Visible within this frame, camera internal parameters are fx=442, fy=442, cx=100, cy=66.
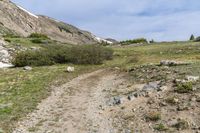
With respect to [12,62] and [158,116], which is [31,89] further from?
[12,62]

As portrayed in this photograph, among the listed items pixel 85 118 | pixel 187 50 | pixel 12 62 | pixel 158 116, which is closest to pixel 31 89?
pixel 85 118

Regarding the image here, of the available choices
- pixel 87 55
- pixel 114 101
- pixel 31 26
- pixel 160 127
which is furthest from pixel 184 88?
pixel 31 26

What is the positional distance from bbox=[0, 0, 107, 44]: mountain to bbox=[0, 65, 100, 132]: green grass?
254ft

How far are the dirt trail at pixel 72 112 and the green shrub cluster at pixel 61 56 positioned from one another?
52.6 ft

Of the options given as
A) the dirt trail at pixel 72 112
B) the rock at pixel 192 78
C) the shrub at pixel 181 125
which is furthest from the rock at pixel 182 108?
the rock at pixel 192 78

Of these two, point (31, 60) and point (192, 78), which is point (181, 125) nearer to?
point (192, 78)

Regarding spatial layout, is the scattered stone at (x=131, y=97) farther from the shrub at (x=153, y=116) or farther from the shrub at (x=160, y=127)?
the shrub at (x=160, y=127)

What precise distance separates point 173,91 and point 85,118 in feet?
18.2

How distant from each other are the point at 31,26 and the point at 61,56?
10012 centimetres

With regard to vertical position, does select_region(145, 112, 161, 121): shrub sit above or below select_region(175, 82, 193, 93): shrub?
below

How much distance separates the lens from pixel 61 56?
2039 inches

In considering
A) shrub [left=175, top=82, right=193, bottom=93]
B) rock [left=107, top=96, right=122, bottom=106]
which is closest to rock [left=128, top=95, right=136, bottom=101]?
rock [left=107, top=96, right=122, bottom=106]

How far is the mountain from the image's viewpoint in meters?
133

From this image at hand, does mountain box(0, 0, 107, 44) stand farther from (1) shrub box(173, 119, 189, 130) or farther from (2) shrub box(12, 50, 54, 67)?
(1) shrub box(173, 119, 189, 130)
